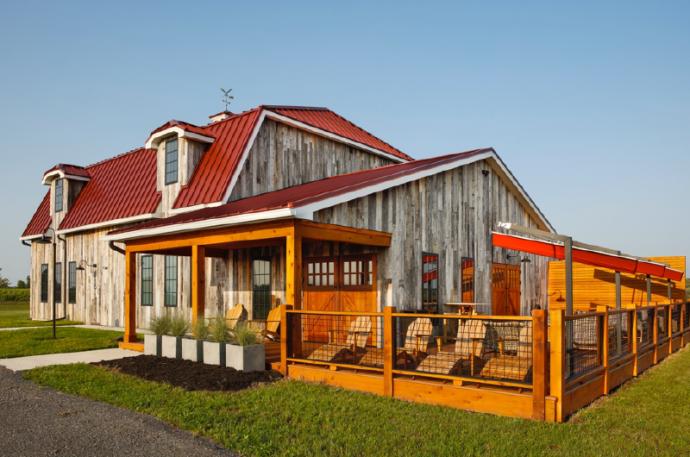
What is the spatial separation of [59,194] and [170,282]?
29.2ft

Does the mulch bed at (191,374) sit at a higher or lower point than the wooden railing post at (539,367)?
lower

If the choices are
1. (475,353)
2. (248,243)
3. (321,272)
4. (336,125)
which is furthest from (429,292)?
(336,125)

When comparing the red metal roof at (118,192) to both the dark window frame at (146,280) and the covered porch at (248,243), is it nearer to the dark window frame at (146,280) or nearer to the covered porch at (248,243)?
the dark window frame at (146,280)

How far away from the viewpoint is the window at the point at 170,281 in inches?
669

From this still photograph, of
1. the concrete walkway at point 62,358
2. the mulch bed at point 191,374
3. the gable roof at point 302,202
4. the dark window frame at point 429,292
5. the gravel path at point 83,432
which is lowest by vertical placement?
the concrete walkway at point 62,358

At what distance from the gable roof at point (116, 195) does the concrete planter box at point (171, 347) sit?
21.4 ft

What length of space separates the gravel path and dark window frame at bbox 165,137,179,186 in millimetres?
9309

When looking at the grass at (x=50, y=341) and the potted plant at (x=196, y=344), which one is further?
the grass at (x=50, y=341)

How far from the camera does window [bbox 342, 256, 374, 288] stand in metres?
12.4

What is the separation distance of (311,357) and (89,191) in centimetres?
1620

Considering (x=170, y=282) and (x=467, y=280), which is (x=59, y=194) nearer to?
(x=170, y=282)

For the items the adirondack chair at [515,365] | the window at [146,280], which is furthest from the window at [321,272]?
the window at [146,280]

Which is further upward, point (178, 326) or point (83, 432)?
point (178, 326)

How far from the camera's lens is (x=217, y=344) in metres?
9.98
